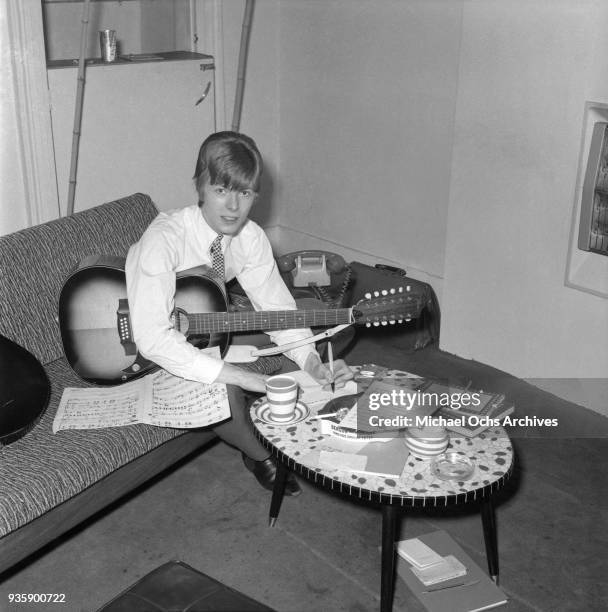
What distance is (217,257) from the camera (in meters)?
2.64

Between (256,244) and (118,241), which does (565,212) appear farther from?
(118,241)

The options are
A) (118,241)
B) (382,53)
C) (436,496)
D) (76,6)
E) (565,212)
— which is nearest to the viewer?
(436,496)

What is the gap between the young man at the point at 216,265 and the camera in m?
2.41

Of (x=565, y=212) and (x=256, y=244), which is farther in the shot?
(x=565, y=212)

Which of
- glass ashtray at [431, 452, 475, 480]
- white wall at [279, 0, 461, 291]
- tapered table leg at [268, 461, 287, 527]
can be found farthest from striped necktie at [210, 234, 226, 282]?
white wall at [279, 0, 461, 291]

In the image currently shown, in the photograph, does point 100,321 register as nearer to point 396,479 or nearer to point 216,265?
point 216,265

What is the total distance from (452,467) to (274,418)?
1.58 ft

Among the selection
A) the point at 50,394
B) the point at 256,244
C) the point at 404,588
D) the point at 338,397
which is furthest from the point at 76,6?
the point at 404,588

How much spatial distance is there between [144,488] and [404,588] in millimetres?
892

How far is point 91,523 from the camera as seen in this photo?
8.22 ft

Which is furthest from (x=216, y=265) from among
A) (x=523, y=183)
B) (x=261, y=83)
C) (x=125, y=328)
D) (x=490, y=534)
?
(x=261, y=83)

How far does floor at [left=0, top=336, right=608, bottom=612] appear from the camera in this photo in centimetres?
224

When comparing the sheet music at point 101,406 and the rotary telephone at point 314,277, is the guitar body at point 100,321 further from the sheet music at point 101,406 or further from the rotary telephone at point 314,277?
the rotary telephone at point 314,277

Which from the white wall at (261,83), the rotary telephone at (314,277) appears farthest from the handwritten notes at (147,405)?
the white wall at (261,83)
